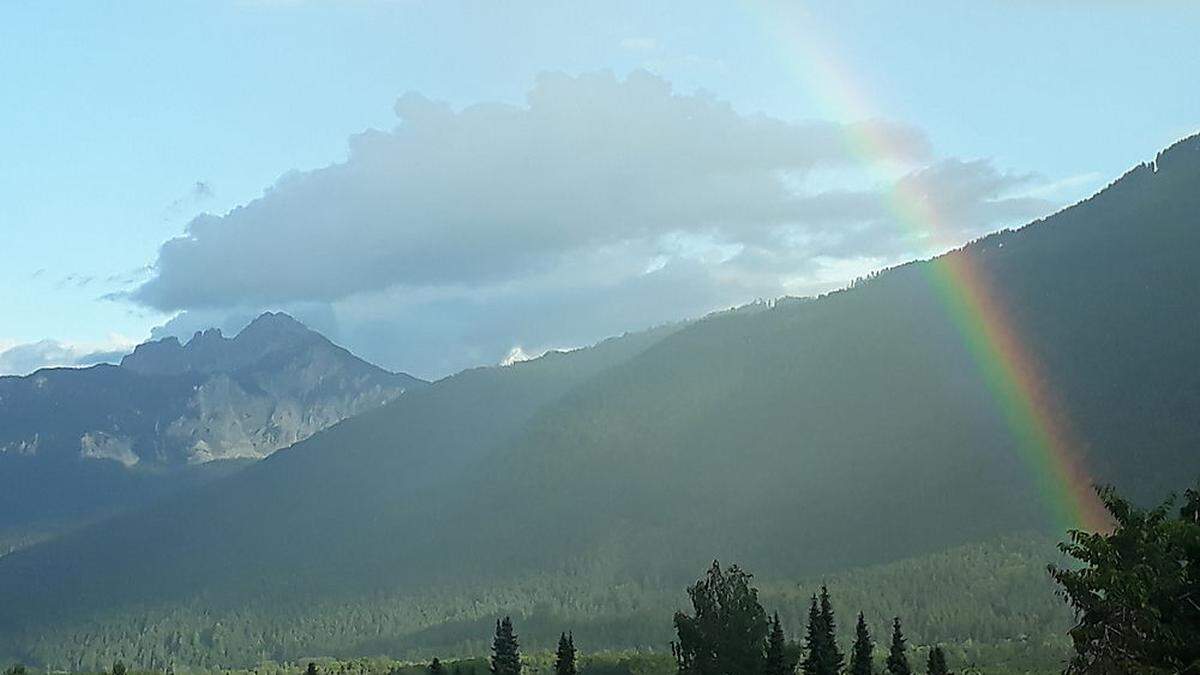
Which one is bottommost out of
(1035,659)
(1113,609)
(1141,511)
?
(1035,659)

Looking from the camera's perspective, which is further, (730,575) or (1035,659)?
(1035,659)

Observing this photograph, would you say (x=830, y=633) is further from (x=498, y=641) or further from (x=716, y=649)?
(x=498, y=641)

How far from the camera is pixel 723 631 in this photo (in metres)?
110

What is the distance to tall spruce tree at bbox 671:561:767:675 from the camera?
110m

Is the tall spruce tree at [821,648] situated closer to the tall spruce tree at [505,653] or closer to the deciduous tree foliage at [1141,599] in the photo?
the tall spruce tree at [505,653]

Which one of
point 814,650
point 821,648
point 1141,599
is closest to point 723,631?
point 821,648

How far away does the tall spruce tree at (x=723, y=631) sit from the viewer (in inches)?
4311

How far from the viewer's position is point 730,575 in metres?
115

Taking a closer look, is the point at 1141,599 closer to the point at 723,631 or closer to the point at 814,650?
the point at 814,650

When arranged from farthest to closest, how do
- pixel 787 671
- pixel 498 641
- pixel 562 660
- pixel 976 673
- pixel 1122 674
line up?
1. pixel 976 673
2. pixel 498 641
3. pixel 562 660
4. pixel 787 671
5. pixel 1122 674

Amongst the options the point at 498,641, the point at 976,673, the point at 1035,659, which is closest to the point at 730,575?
the point at 498,641

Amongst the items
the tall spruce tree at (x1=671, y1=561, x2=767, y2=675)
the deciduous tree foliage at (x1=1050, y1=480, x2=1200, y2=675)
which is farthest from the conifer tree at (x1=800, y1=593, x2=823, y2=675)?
the deciduous tree foliage at (x1=1050, y1=480, x2=1200, y2=675)

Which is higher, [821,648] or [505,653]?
[821,648]

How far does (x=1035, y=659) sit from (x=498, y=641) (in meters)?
98.0
